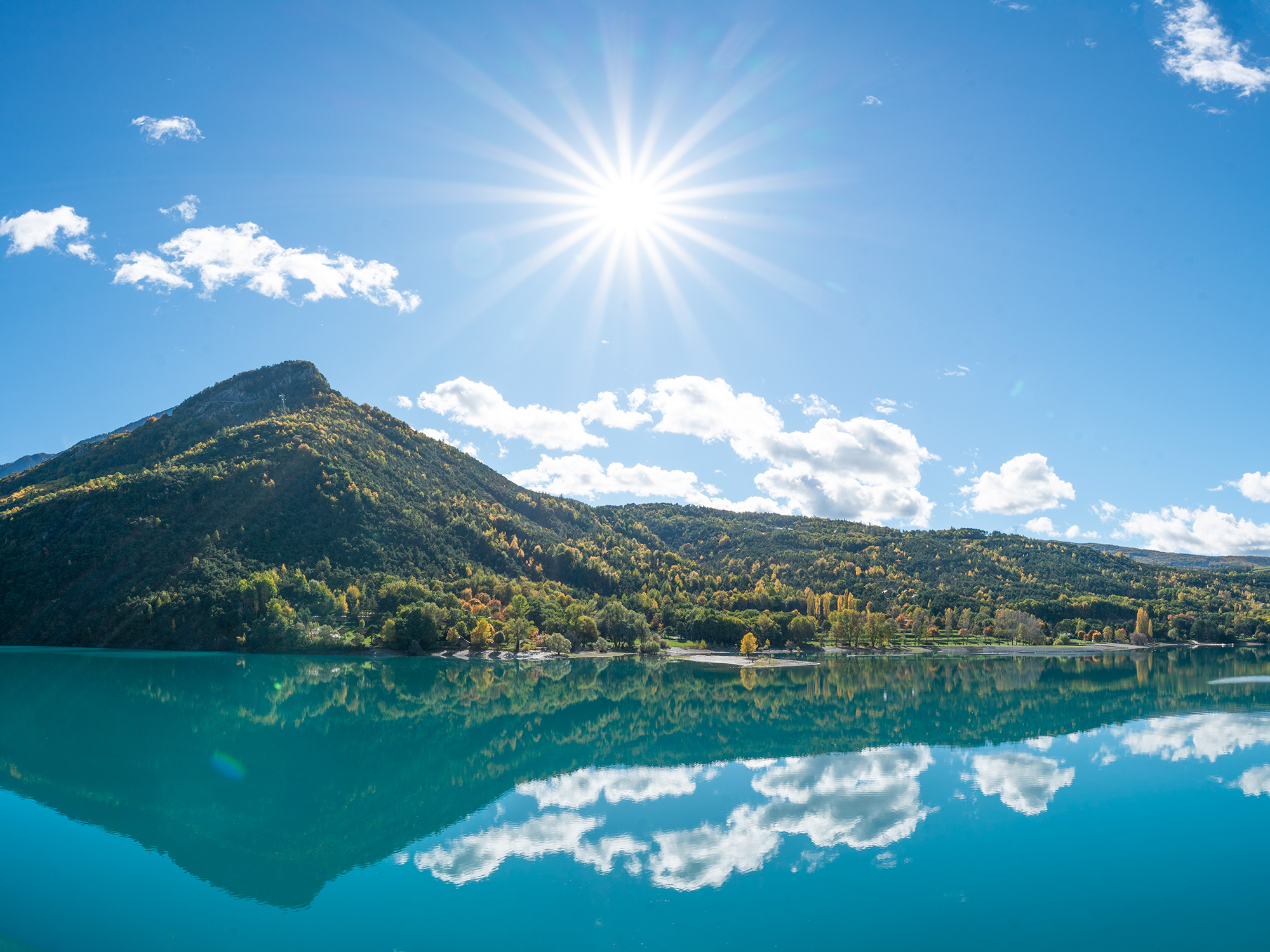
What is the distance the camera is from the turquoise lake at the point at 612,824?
1692 cm

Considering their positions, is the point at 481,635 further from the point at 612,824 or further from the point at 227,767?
the point at 612,824

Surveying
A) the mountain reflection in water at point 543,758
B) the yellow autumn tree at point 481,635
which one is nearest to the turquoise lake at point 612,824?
the mountain reflection in water at point 543,758

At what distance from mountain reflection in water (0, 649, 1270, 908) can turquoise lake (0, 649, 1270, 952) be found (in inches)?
8.6

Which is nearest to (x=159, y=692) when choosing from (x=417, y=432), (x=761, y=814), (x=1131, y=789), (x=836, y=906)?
(x=761, y=814)

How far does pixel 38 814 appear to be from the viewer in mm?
23781

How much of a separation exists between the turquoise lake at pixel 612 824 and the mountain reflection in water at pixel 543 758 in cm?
22

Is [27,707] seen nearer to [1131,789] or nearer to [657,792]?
[657,792]

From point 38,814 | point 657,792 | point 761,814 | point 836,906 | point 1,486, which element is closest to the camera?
point 836,906

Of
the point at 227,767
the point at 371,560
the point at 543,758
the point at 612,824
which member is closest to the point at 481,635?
the point at 371,560

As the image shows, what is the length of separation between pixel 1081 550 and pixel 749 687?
596 feet

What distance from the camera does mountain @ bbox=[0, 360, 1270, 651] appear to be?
3509 inches

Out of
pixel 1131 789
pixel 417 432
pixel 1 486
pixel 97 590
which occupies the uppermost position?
pixel 417 432

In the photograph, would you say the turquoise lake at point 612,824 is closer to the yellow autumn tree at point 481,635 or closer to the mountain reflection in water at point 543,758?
the mountain reflection in water at point 543,758

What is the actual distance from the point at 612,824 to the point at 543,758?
40.3 ft
